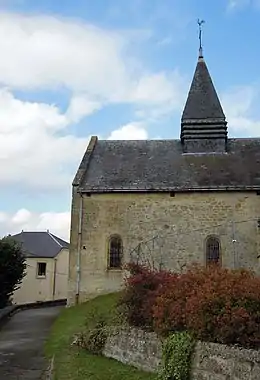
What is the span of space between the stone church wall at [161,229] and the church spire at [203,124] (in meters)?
3.97

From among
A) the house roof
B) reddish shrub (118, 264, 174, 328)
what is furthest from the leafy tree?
the house roof

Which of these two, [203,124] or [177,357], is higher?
[203,124]

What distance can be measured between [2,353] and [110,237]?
1192 cm

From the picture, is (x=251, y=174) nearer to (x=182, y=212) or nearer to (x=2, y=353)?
(x=182, y=212)

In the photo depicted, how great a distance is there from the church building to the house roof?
17769 mm

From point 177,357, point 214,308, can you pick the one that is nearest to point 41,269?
point 177,357

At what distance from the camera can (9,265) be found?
24312mm

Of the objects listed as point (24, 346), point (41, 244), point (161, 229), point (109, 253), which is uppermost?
point (41, 244)

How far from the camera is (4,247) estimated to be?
957 inches

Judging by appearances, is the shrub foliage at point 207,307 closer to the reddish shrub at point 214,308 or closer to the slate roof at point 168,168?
the reddish shrub at point 214,308

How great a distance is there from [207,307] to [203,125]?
20029 millimetres

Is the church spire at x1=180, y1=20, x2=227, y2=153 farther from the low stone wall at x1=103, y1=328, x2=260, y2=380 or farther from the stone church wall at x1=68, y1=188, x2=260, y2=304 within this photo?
the low stone wall at x1=103, y1=328, x2=260, y2=380

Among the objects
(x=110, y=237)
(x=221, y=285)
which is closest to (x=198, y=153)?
(x=110, y=237)

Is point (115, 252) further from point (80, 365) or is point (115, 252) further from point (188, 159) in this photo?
point (80, 365)
